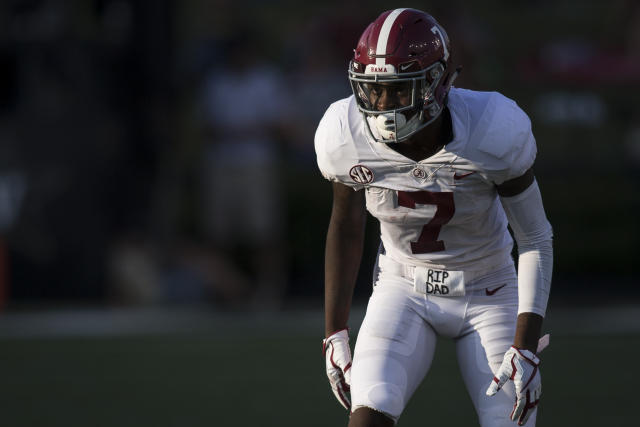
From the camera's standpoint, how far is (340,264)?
3.68 metres

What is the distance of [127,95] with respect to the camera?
8.99 metres

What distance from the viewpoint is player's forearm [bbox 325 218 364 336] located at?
3.66 meters

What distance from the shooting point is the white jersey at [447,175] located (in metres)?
3.38

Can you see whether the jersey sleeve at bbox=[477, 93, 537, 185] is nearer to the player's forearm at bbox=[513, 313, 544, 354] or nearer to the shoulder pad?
the shoulder pad

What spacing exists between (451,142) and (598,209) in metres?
5.77

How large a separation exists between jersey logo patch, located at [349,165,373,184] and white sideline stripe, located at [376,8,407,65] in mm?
316

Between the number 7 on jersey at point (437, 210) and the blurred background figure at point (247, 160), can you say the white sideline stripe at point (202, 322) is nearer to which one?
the blurred background figure at point (247, 160)

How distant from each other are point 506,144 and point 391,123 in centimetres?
A: 32

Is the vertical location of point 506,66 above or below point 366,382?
below

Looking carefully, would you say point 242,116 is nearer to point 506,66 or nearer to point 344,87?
point 344,87

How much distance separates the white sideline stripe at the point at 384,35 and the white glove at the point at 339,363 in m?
0.86

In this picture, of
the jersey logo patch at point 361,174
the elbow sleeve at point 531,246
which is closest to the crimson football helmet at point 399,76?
the jersey logo patch at point 361,174

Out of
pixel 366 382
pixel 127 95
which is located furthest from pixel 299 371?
pixel 127 95

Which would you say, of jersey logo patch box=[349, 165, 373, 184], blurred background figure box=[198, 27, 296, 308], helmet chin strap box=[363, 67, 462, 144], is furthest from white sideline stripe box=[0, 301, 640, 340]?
helmet chin strap box=[363, 67, 462, 144]
